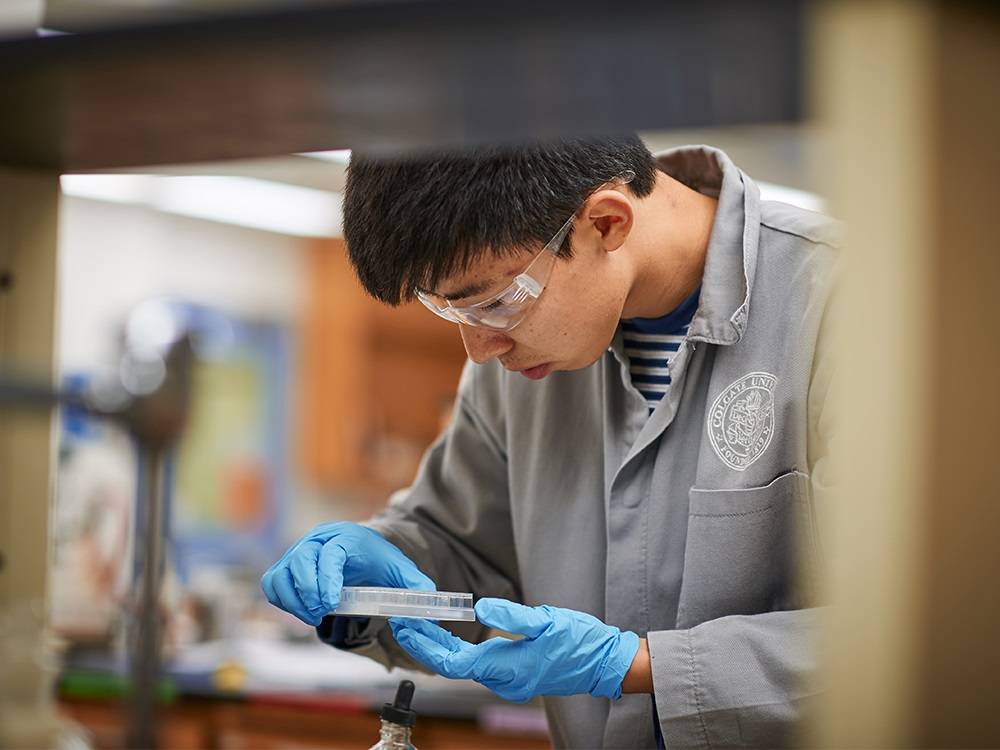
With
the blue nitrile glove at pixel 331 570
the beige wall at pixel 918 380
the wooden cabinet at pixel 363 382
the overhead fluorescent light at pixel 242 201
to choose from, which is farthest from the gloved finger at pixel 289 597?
the wooden cabinet at pixel 363 382

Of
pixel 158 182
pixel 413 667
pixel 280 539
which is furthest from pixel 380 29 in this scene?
pixel 280 539

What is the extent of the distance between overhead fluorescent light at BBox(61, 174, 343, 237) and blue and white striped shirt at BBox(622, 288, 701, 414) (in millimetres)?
3649

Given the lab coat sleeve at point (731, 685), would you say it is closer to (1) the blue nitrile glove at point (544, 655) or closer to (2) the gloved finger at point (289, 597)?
(1) the blue nitrile glove at point (544, 655)

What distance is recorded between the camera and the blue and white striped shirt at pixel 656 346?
64.1 inches

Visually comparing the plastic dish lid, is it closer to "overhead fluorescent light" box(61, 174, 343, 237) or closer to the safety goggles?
the safety goggles

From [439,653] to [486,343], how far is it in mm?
411

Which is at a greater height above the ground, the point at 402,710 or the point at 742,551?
the point at 742,551

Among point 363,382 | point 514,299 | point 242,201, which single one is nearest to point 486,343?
point 514,299

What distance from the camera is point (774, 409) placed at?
4.73ft

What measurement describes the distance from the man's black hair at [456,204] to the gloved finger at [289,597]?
1.38 ft

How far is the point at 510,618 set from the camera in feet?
4.29

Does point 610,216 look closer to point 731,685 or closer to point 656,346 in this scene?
point 656,346

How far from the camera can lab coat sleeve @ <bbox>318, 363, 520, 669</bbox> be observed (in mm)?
1784

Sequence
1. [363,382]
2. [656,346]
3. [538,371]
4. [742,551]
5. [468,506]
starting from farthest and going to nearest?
[363,382] < [468,506] < [656,346] < [538,371] < [742,551]
